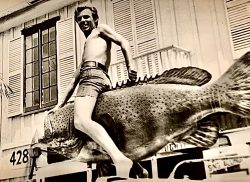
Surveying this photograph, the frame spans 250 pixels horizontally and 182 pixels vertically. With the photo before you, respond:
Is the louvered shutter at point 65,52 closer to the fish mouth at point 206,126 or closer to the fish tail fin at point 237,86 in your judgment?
the fish mouth at point 206,126

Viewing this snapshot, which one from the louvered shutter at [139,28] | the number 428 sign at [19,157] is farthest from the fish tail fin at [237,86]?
the number 428 sign at [19,157]

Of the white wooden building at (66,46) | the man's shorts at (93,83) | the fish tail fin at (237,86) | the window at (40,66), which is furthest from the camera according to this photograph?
the window at (40,66)

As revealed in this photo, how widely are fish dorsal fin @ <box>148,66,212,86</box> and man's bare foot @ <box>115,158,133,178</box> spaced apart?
20.1 inches

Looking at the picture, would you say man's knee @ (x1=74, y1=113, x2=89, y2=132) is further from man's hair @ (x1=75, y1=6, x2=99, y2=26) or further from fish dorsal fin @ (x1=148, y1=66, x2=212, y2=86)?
man's hair @ (x1=75, y1=6, x2=99, y2=26)

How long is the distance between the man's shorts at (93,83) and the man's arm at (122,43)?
18 cm

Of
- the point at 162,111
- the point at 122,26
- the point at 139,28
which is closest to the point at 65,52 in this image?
the point at 122,26

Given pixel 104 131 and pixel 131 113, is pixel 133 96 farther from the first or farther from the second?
pixel 104 131

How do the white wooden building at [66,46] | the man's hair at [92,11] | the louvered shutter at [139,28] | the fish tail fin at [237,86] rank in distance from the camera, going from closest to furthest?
1. the fish tail fin at [237,86]
2. the white wooden building at [66,46]
3. the louvered shutter at [139,28]
4. the man's hair at [92,11]

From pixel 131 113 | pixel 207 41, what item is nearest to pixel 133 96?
pixel 131 113

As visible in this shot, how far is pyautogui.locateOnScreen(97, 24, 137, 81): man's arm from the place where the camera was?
2.61m

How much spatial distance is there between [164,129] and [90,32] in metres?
0.92

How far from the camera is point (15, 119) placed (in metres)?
3.06

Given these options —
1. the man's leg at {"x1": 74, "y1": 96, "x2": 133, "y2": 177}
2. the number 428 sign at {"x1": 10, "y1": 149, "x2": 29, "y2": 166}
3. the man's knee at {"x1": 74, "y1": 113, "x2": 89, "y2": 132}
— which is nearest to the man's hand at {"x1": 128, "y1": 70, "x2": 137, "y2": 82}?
the man's leg at {"x1": 74, "y1": 96, "x2": 133, "y2": 177}

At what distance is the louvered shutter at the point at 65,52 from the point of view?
2911 mm
